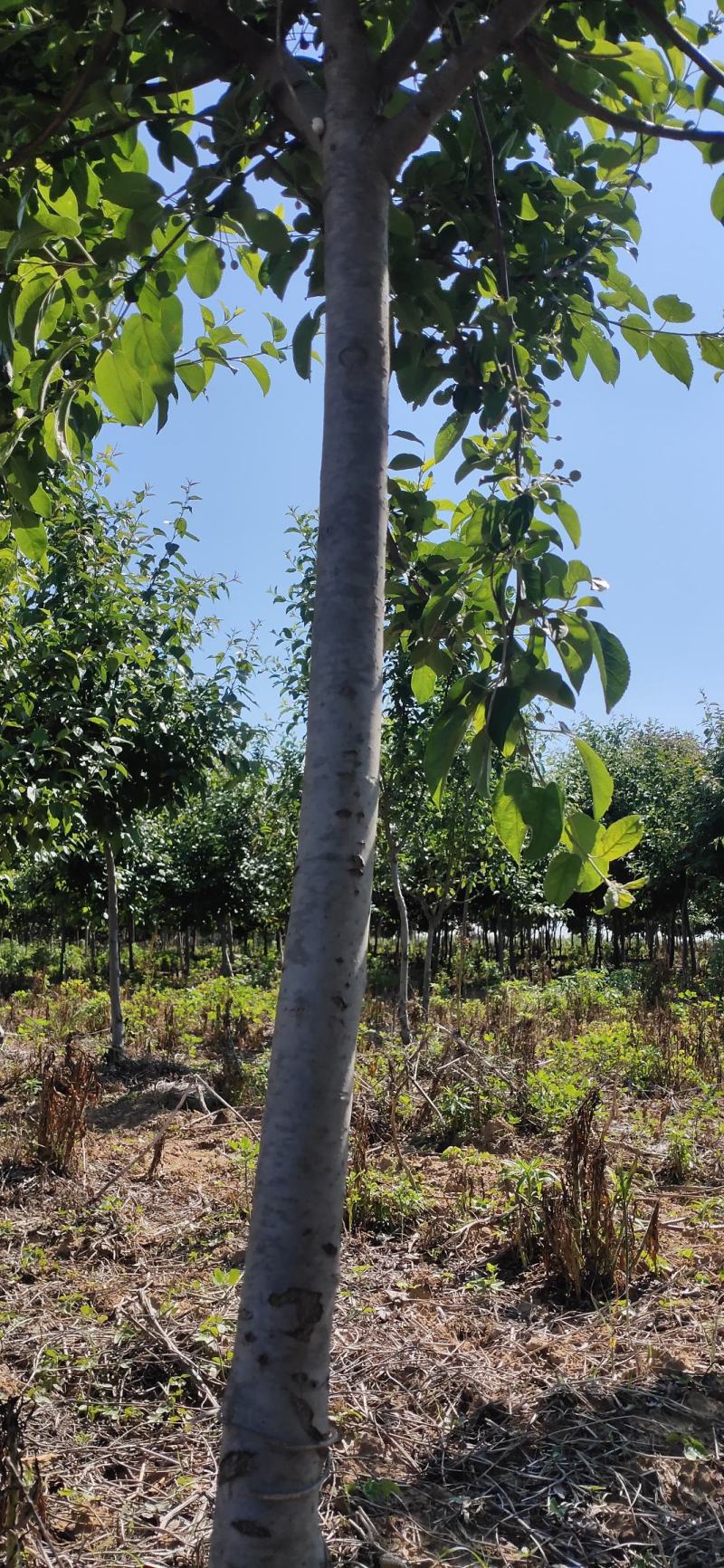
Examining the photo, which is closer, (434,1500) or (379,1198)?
(434,1500)

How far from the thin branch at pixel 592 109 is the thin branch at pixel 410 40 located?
0.17 metres

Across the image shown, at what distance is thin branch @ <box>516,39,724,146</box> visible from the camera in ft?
4.01

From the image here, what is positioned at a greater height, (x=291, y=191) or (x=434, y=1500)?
(x=291, y=191)

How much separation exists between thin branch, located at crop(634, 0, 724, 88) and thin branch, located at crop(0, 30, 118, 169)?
0.71m

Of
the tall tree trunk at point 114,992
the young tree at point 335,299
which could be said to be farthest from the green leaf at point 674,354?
the tall tree trunk at point 114,992

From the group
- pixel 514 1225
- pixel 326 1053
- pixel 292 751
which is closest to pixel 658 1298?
pixel 514 1225

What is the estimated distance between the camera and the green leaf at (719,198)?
140 centimetres

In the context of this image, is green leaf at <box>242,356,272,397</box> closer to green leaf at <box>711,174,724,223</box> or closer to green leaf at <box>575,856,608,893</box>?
green leaf at <box>711,174,724,223</box>

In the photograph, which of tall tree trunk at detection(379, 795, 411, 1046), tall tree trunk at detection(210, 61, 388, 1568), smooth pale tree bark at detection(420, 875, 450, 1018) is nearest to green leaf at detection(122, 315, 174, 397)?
tall tree trunk at detection(210, 61, 388, 1568)

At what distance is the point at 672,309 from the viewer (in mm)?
1516

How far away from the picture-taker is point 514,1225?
147 inches

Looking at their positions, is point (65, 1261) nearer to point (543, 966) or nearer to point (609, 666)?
point (609, 666)

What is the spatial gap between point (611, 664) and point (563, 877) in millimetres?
326

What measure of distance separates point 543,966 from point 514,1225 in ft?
45.1
